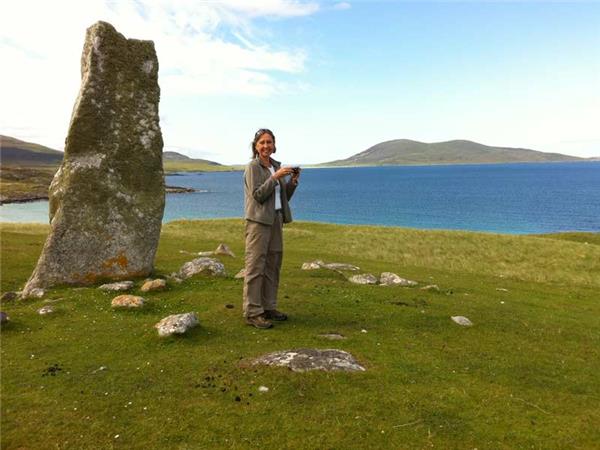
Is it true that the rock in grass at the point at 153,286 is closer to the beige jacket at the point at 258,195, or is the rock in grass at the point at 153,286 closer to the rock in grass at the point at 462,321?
the beige jacket at the point at 258,195

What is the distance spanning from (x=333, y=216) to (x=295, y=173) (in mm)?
111460

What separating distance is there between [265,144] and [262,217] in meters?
2.25

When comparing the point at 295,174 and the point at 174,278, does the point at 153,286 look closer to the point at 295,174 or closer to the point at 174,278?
the point at 174,278

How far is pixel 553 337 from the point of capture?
15.4m

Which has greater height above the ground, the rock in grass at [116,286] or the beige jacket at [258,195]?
the beige jacket at [258,195]

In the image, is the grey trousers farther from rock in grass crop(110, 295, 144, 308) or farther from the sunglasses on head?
rock in grass crop(110, 295, 144, 308)

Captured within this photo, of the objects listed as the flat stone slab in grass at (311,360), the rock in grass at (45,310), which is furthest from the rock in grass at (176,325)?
the rock in grass at (45,310)

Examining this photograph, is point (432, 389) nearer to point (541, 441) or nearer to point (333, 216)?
point (541, 441)

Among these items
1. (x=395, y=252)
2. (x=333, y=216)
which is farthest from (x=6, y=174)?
(x=395, y=252)

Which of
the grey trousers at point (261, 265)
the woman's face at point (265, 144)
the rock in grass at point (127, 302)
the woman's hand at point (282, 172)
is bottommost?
the rock in grass at point (127, 302)

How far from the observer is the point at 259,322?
1345cm

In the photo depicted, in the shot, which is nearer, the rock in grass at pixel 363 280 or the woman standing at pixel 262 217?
the woman standing at pixel 262 217

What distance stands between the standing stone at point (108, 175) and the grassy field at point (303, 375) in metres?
1.62

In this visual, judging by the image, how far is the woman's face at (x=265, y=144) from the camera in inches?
518
